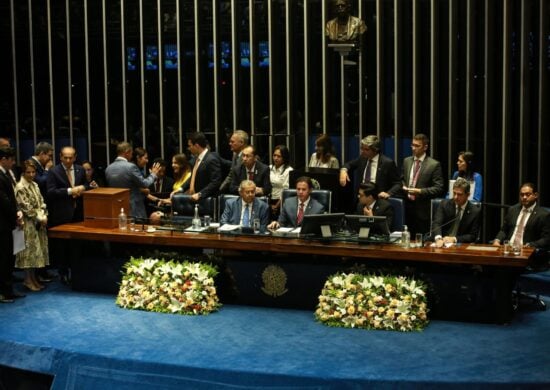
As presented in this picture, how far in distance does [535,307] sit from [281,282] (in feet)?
6.86

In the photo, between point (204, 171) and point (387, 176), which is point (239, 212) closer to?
point (204, 171)

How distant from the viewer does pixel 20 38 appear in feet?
37.5

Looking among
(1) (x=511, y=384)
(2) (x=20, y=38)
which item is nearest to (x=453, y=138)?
(1) (x=511, y=384)

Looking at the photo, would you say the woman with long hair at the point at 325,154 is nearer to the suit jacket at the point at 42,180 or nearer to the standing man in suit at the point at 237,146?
the standing man in suit at the point at 237,146

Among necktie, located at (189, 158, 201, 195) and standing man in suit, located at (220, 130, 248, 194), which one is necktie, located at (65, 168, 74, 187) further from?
standing man in suit, located at (220, 130, 248, 194)

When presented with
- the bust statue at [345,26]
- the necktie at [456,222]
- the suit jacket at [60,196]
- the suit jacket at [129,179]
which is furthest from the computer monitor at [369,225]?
the bust statue at [345,26]

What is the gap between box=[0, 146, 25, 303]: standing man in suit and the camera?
7791 mm

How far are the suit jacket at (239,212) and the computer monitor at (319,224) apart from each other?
1.91ft

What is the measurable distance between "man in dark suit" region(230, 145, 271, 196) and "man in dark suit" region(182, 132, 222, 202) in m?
0.19

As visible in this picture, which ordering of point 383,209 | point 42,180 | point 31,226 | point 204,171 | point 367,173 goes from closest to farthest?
point 383,209, point 31,226, point 42,180, point 367,173, point 204,171

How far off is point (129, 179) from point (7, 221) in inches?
49.2

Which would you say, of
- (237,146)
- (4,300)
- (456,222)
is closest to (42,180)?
(4,300)

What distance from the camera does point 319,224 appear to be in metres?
7.48

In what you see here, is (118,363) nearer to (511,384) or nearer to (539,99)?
(511,384)
